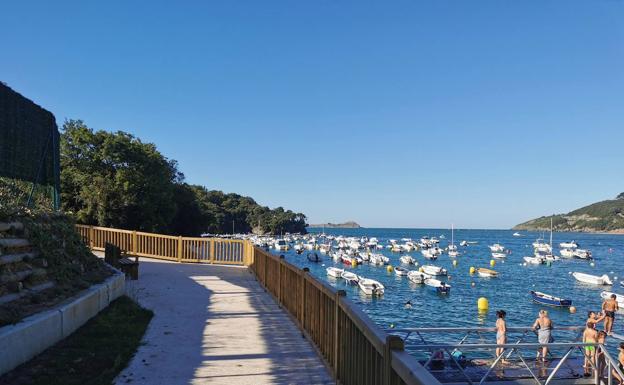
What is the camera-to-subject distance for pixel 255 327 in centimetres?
858

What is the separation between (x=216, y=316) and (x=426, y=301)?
3338 cm

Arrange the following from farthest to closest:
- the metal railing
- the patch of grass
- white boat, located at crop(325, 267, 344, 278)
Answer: white boat, located at crop(325, 267, 344, 278)
the metal railing
the patch of grass

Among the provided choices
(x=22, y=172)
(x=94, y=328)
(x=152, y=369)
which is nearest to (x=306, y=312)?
(x=152, y=369)

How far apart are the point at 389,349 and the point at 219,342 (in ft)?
16.1

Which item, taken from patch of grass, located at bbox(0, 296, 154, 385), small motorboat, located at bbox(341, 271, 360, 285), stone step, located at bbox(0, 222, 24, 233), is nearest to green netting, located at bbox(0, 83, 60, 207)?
stone step, located at bbox(0, 222, 24, 233)

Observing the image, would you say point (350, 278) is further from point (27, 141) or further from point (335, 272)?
point (27, 141)

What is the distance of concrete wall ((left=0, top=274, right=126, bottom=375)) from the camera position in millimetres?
5421

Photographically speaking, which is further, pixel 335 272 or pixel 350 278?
pixel 335 272

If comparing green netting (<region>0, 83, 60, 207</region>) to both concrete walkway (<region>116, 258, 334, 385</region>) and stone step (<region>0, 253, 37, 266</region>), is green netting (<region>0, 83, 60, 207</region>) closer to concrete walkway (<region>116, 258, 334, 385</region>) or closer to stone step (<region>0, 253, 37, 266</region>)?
stone step (<region>0, 253, 37, 266</region>)

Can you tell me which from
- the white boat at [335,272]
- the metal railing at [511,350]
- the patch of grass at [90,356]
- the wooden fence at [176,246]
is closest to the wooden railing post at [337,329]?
the metal railing at [511,350]

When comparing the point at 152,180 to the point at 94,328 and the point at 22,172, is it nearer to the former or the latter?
the point at 22,172

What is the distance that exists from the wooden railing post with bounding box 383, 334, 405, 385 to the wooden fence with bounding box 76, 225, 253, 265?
16.0m

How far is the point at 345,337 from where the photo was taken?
5031 mm

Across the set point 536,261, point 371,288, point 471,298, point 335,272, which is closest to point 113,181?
point 371,288
